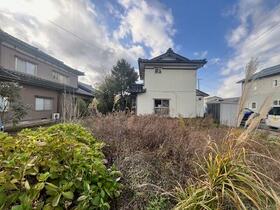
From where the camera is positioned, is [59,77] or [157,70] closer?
[157,70]

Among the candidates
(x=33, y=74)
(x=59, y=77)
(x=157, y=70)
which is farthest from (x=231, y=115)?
(x=59, y=77)

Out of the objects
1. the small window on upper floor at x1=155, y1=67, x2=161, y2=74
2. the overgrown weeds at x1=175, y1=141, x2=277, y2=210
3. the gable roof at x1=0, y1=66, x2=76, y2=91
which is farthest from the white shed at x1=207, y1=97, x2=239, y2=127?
the gable roof at x1=0, y1=66, x2=76, y2=91

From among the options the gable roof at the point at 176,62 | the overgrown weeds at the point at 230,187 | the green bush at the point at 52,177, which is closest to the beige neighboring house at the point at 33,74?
the gable roof at the point at 176,62

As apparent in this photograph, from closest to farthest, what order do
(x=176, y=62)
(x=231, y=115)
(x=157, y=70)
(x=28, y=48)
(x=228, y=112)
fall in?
(x=231, y=115) → (x=228, y=112) → (x=176, y=62) → (x=157, y=70) → (x=28, y=48)

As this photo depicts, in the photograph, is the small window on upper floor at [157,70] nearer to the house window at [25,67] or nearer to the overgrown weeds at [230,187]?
the house window at [25,67]

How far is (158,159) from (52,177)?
147 cm

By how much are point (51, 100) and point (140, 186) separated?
1910cm

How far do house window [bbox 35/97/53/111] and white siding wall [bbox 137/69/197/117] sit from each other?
836 centimetres

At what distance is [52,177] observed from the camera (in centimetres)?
167

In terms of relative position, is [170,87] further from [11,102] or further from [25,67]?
[25,67]

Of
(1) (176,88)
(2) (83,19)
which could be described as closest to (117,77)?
(1) (176,88)

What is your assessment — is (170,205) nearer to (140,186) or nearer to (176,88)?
(140,186)

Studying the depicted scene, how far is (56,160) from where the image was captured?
5.85 ft

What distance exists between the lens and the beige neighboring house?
48.8ft
